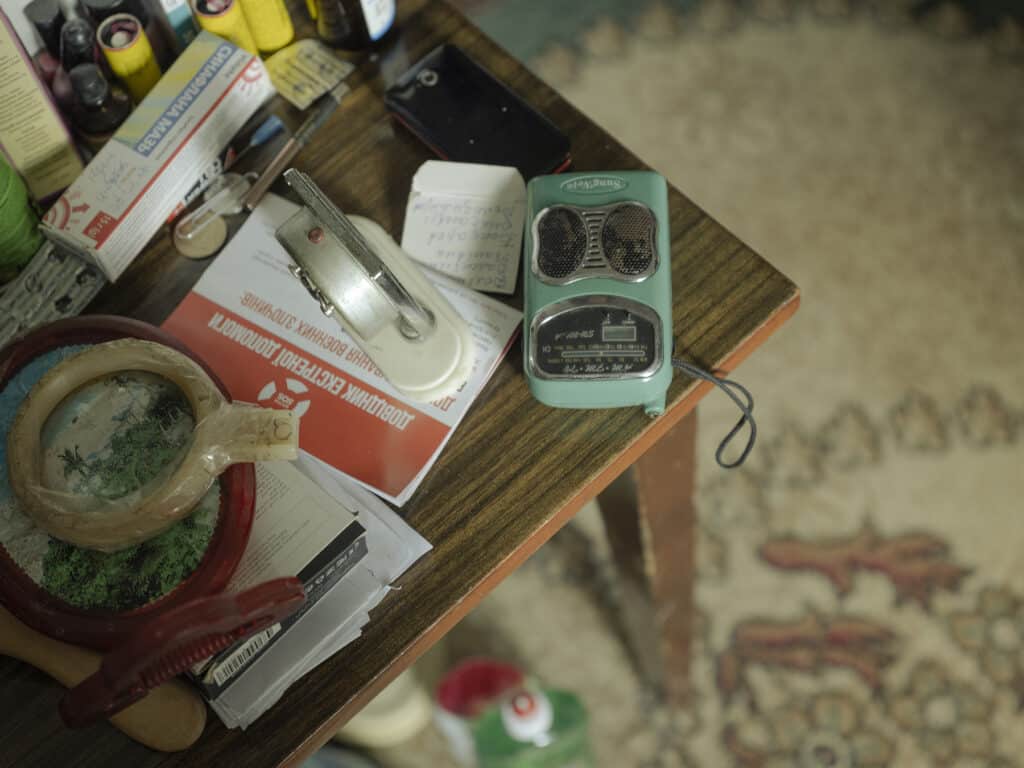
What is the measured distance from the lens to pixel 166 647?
0.53 metres

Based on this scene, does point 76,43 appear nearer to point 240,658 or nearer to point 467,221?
point 467,221

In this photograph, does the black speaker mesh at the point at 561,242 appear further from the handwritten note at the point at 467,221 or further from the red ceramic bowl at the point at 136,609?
the red ceramic bowl at the point at 136,609

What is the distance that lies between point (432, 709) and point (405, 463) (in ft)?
2.27

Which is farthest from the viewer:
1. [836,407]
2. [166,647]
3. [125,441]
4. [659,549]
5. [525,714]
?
[836,407]

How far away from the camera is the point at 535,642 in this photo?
52.3 inches

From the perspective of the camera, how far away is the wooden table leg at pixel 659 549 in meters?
0.83

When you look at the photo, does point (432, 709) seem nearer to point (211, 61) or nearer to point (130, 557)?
point (130, 557)

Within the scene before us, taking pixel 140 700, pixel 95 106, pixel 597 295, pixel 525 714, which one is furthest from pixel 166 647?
pixel 525 714

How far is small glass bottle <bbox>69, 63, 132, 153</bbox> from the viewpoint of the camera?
2.47 ft

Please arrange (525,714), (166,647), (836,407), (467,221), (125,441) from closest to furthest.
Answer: (166,647) < (125,441) < (467,221) < (525,714) < (836,407)

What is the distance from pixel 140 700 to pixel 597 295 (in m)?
0.38

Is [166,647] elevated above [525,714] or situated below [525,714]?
above

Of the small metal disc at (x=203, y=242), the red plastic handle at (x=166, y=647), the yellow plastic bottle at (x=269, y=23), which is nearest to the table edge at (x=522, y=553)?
the red plastic handle at (x=166, y=647)

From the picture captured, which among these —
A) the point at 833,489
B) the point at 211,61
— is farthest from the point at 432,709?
the point at 211,61
